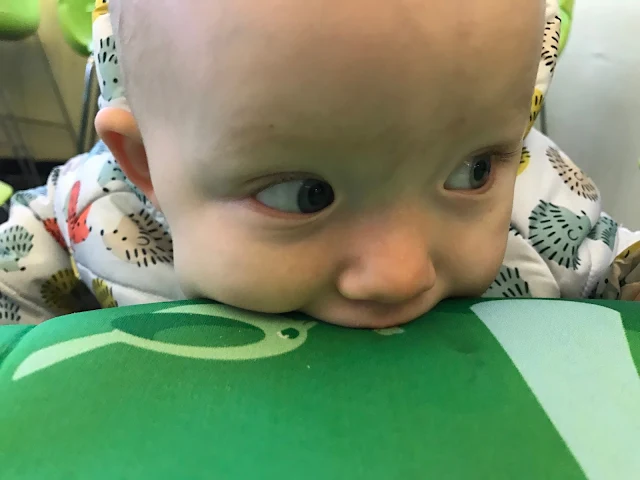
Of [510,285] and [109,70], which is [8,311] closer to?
[109,70]

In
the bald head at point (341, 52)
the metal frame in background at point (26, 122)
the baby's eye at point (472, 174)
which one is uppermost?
the bald head at point (341, 52)

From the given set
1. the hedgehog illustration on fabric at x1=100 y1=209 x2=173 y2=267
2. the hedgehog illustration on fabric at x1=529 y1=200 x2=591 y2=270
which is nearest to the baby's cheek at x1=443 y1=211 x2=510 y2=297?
the hedgehog illustration on fabric at x1=529 y1=200 x2=591 y2=270

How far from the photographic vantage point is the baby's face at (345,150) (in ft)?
1.14

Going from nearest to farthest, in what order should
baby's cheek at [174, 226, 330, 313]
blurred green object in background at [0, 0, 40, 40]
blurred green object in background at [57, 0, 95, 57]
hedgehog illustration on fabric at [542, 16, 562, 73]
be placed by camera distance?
baby's cheek at [174, 226, 330, 313] → hedgehog illustration on fabric at [542, 16, 562, 73] → blurred green object in background at [57, 0, 95, 57] → blurred green object in background at [0, 0, 40, 40]

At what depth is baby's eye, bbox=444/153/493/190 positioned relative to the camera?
1.42 ft

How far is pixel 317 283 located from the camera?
0.43 meters

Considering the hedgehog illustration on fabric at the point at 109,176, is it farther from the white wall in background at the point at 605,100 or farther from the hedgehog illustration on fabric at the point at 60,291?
the white wall in background at the point at 605,100

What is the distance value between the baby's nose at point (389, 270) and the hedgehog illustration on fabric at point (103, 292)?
0.36m

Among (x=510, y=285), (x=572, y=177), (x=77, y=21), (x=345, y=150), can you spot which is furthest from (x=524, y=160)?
(x=77, y=21)

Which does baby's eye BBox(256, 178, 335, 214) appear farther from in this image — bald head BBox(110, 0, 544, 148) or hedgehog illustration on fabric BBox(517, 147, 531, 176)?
hedgehog illustration on fabric BBox(517, 147, 531, 176)

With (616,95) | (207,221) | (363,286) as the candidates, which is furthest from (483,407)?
(616,95)

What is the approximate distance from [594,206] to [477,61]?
0.47 meters

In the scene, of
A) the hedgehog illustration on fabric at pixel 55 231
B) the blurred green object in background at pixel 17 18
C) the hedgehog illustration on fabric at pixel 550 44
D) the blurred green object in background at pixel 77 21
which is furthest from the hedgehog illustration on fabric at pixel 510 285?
the blurred green object in background at pixel 17 18

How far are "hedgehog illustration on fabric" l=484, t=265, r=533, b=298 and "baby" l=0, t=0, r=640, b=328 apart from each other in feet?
0.60
